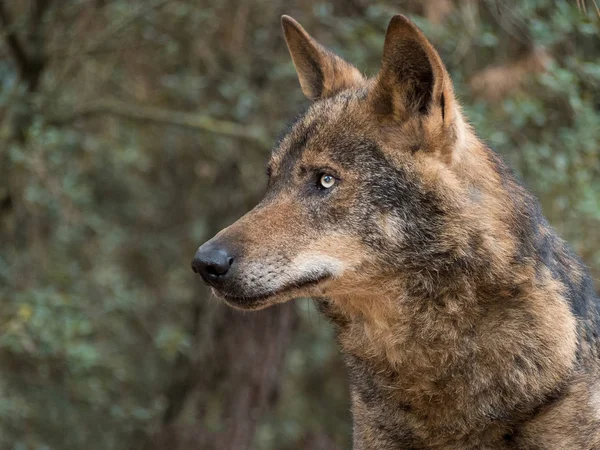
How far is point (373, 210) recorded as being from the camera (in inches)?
173

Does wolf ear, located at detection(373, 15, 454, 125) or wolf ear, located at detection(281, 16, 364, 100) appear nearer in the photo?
wolf ear, located at detection(373, 15, 454, 125)

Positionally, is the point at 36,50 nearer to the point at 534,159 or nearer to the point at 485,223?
the point at 534,159

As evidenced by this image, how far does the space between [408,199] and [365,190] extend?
0.21 meters

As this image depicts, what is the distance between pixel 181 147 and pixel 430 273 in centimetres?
654

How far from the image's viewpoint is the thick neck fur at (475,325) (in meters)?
4.30

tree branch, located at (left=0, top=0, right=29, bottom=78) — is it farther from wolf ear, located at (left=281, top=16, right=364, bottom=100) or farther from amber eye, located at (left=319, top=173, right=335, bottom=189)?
amber eye, located at (left=319, top=173, right=335, bottom=189)

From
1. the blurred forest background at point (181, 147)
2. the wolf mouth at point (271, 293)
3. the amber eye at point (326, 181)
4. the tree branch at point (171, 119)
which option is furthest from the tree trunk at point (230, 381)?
the wolf mouth at point (271, 293)

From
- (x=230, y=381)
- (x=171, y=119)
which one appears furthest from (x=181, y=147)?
(x=230, y=381)

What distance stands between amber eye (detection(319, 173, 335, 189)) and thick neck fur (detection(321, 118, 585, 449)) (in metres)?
0.52

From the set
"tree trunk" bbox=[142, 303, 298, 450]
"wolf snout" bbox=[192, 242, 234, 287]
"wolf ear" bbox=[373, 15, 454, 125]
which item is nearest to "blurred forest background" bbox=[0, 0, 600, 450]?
"tree trunk" bbox=[142, 303, 298, 450]

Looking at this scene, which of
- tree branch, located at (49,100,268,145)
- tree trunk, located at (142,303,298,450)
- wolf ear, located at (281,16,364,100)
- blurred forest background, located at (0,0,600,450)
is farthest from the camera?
tree trunk, located at (142,303,298,450)

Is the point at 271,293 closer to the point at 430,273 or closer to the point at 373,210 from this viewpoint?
the point at 373,210

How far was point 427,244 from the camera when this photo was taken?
14.2ft

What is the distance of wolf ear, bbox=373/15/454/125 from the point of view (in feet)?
14.0
